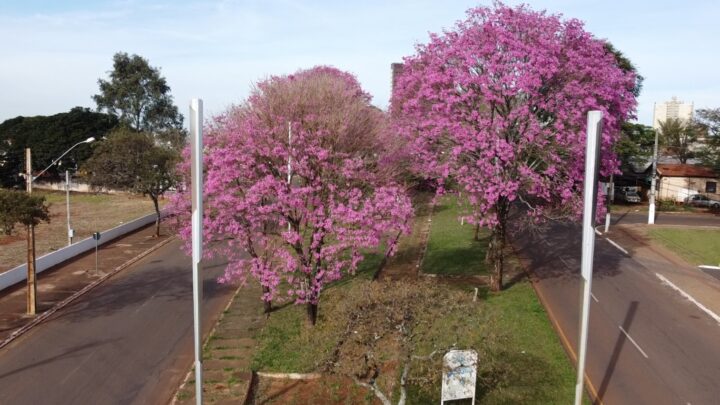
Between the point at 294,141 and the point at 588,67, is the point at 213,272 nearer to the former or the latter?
the point at 294,141

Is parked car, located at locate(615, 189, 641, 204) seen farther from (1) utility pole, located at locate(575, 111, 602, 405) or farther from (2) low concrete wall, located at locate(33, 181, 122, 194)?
(2) low concrete wall, located at locate(33, 181, 122, 194)

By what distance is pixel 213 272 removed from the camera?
83.7 feet

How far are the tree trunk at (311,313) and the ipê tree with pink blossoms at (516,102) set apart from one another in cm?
625

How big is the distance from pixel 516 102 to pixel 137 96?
1909 inches

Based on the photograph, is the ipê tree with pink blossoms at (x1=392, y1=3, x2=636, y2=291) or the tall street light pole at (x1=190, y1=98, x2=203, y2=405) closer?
the tall street light pole at (x1=190, y1=98, x2=203, y2=405)

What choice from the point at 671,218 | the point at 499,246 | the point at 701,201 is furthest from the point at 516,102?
the point at 701,201

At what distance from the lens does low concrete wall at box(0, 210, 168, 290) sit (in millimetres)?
22875

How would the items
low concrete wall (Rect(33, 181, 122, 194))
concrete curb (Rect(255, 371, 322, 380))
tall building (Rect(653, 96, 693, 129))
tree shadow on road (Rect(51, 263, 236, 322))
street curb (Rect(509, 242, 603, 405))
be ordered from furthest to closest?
tall building (Rect(653, 96, 693, 129)) → low concrete wall (Rect(33, 181, 122, 194)) → tree shadow on road (Rect(51, 263, 236, 322)) → concrete curb (Rect(255, 371, 322, 380)) → street curb (Rect(509, 242, 603, 405))

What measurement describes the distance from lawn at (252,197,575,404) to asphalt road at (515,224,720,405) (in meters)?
0.92

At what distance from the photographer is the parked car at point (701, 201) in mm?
44781

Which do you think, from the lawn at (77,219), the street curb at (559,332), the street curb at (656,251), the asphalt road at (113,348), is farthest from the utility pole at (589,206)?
the lawn at (77,219)

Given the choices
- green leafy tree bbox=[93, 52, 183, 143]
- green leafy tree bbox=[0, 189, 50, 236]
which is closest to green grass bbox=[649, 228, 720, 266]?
green leafy tree bbox=[0, 189, 50, 236]

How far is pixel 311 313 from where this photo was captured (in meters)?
17.9

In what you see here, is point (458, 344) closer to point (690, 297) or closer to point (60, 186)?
point (690, 297)
